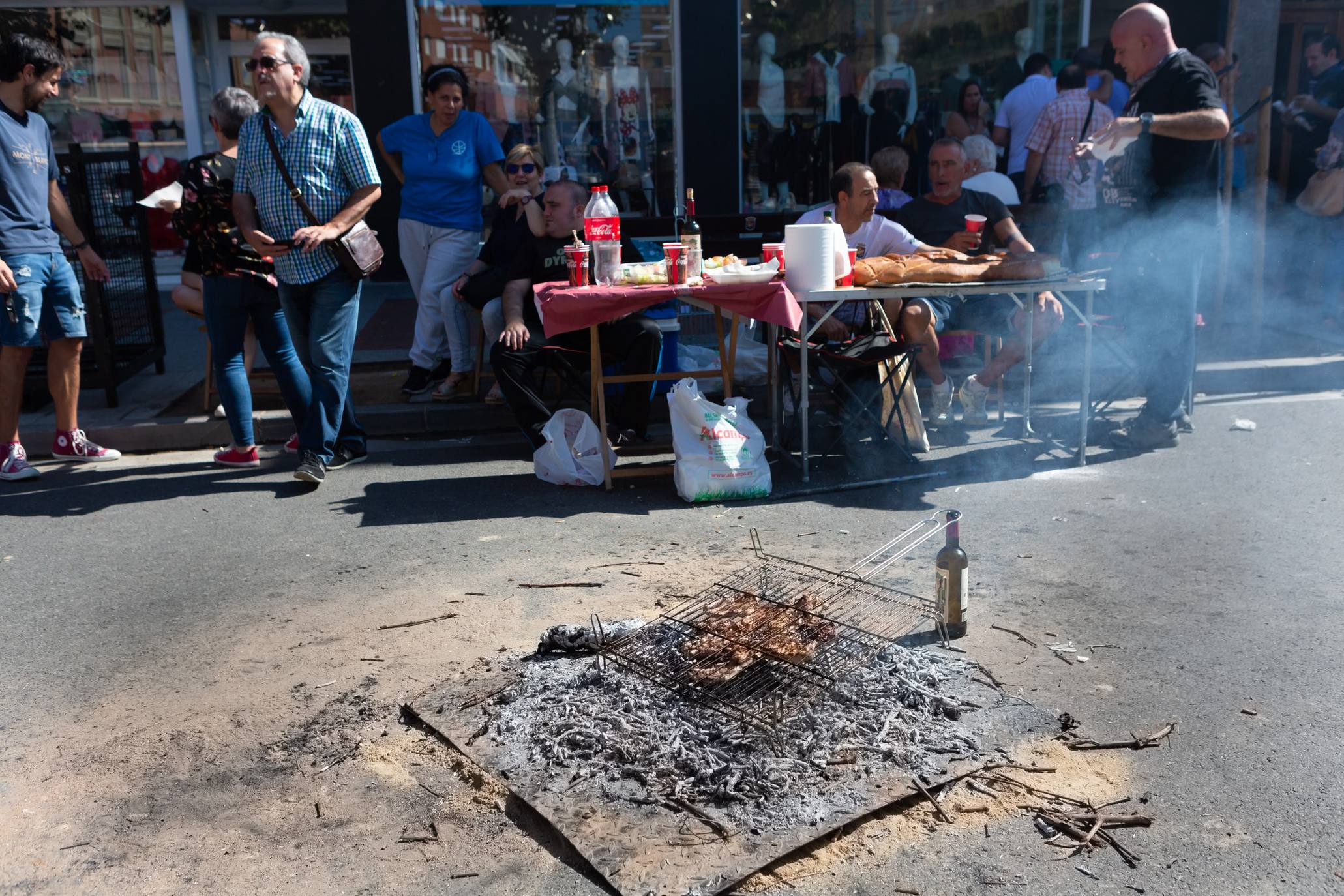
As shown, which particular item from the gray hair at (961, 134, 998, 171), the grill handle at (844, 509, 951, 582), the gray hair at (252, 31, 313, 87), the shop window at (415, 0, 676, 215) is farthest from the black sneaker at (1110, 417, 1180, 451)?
the shop window at (415, 0, 676, 215)

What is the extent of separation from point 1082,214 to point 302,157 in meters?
4.96

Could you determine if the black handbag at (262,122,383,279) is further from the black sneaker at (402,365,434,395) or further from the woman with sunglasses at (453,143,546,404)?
the black sneaker at (402,365,434,395)

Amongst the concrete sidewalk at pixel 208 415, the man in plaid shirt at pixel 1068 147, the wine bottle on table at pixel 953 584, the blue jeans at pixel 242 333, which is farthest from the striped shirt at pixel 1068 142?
the blue jeans at pixel 242 333

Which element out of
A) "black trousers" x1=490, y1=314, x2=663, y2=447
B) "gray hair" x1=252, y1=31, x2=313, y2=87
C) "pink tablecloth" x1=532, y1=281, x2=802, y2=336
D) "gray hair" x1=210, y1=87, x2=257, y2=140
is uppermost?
"gray hair" x1=252, y1=31, x2=313, y2=87

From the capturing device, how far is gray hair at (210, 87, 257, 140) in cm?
662

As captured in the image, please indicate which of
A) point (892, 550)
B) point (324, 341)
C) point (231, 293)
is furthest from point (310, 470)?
point (892, 550)

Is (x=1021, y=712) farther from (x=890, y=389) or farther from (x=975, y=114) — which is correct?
(x=975, y=114)

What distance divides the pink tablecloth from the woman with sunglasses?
47.5 inches

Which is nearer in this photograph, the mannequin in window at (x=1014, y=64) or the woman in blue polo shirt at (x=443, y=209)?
the woman in blue polo shirt at (x=443, y=209)

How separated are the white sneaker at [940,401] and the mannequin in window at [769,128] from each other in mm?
5109

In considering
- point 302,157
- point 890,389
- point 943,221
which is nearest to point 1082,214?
point 943,221

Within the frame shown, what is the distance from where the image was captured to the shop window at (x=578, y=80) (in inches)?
441

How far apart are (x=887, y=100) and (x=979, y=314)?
5503mm

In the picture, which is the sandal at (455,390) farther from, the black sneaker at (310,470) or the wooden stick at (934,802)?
the wooden stick at (934,802)
